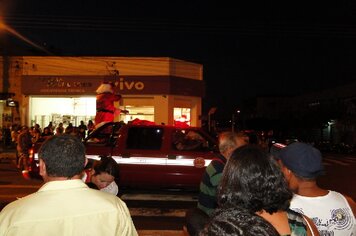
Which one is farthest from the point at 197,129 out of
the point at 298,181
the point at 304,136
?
the point at 304,136

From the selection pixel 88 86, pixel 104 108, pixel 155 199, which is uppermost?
pixel 88 86

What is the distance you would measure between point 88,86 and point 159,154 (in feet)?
58.9

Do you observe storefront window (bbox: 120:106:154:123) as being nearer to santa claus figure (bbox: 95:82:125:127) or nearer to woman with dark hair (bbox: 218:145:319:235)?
santa claus figure (bbox: 95:82:125:127)

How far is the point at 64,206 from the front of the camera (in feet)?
9.20

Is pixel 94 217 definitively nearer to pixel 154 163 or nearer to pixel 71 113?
pixel 154 163

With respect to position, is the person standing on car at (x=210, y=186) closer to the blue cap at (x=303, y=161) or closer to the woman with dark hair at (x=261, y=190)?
the woman with dark hair at (x=261, y=190)

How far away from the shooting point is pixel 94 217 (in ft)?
9.34

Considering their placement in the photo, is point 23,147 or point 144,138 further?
point 23,147

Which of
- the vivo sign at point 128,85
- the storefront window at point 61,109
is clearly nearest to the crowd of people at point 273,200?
the vivo sign at point 128,85

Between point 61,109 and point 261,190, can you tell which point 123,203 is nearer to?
point 261,190

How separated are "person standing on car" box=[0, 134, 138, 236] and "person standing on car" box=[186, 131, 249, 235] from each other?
60 centimetres

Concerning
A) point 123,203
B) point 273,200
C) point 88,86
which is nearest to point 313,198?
point 273,200

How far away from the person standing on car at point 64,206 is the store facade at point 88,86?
25613 mm

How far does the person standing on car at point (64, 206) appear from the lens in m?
2.75
